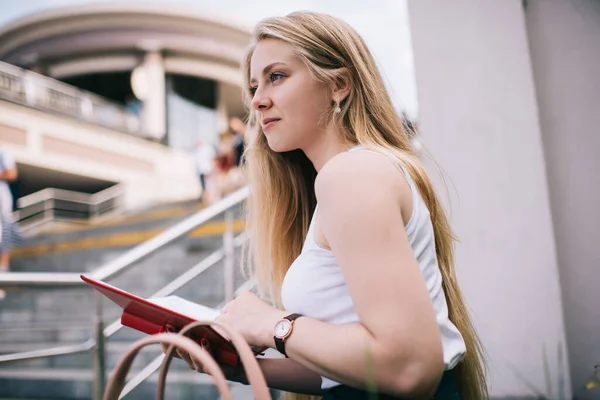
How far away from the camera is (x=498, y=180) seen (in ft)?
6.72

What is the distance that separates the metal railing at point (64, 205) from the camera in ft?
34.6

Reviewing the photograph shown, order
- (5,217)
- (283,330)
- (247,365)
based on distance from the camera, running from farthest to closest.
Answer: (5,217) < (283,330) < (247,365)

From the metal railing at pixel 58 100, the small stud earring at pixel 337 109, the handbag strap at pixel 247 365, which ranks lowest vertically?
the handbag strap at pixel 247 365

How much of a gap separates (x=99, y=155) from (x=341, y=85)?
41.6ft

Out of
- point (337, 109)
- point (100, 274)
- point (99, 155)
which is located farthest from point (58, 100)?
point (337, 109)

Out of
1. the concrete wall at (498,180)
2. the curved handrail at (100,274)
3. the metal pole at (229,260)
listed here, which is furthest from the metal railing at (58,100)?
the concrete wall at (498,180)

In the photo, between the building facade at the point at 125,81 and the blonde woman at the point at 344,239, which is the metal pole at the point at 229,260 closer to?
the blonde woman at the point at 344,239

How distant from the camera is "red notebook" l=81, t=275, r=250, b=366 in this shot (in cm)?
89

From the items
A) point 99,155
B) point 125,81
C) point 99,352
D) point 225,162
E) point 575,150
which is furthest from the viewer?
point 125,81

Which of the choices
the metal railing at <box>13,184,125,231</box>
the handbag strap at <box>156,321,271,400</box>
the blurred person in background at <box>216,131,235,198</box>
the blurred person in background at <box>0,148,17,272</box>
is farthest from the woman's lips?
the metal railing at <box>13,184,125,231</box>

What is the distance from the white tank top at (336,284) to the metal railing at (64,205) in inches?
413

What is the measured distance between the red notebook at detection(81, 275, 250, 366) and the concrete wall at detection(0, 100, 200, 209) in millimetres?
9277

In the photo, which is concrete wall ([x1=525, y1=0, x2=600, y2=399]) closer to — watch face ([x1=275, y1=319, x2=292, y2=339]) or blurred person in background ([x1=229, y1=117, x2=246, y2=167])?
watch face ([x1=275, y1=319, x2=292, y2=339])

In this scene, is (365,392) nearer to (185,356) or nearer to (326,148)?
(185,356)
